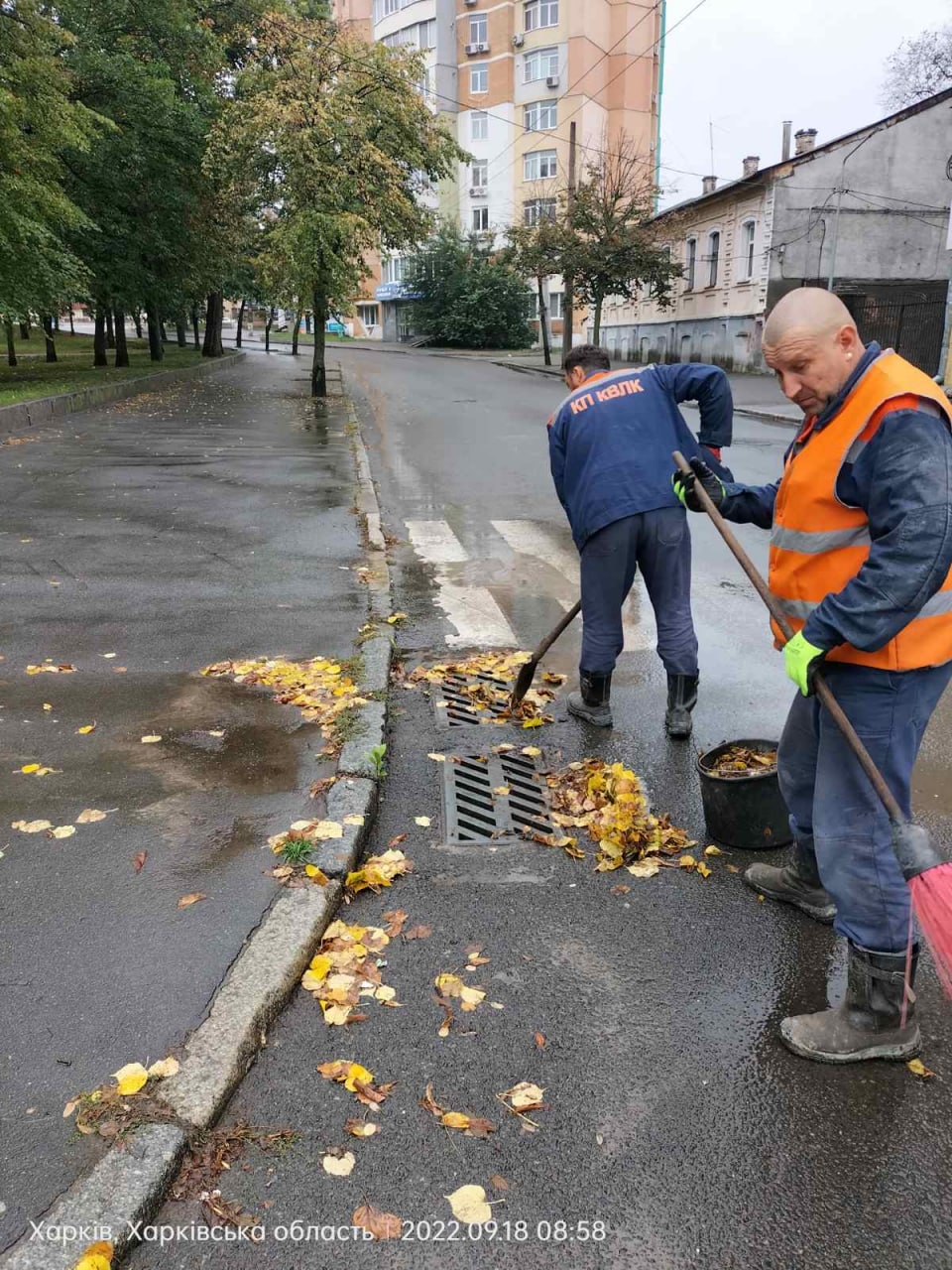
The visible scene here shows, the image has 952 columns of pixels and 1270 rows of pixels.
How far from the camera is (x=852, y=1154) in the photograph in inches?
91.4

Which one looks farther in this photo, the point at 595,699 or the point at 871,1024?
the point at 595,699

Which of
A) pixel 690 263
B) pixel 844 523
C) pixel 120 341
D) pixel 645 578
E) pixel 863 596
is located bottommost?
pixel 645 578

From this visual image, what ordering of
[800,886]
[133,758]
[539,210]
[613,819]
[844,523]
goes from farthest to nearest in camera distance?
[539,210] < [133,758] < [613,819] < [800,886] < [844,523]

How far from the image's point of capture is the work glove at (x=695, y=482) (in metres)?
3.51

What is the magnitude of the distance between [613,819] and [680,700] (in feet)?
3.79

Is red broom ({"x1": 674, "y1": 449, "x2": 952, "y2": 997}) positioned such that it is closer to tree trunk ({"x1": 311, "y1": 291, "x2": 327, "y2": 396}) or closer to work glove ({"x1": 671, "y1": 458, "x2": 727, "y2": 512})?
work glove ({"x1": 671, "y1": 458, "x2": 727, "y2": 512})

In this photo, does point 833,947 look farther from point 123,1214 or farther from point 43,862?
point 43,862

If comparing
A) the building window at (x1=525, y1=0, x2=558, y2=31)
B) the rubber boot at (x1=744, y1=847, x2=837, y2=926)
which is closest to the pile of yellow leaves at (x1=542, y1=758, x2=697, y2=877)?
the rubber boot at (x1=744, y1=847, x2=837, y2=926)

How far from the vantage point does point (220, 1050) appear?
2.59m

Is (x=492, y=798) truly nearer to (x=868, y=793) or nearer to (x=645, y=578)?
(x=645, y=578)

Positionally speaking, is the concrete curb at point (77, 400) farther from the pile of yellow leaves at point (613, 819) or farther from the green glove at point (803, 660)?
the green glove at point (803, 660)

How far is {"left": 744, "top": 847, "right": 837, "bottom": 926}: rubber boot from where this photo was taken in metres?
3.29

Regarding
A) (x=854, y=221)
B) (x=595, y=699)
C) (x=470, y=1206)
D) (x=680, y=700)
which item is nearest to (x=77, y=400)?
(x=595, y=699)

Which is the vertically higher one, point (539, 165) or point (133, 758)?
point (539, 165)
